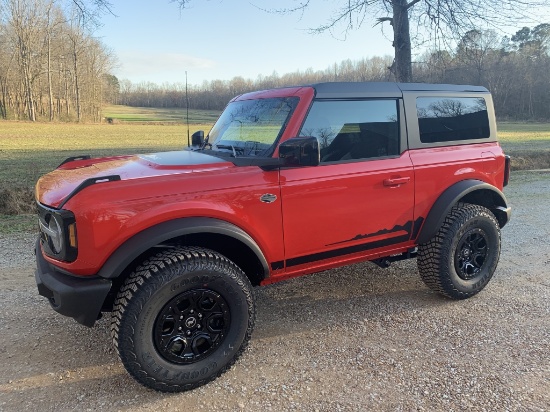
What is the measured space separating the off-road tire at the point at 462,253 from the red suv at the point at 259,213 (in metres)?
0.01

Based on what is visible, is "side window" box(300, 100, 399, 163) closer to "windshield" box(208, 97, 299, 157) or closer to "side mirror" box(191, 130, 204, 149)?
"windshield" box(208, 97, 299, 157)

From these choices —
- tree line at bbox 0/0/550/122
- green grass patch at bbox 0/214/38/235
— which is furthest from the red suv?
tree line at bbox 0/0/550/122

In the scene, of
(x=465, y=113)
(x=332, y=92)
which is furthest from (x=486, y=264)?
(x=332, y=92)

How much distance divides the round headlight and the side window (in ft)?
6.03

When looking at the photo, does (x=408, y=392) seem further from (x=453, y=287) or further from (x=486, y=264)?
(x=486, y=264)

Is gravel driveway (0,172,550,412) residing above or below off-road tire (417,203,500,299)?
below

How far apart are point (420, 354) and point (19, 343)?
3094mm

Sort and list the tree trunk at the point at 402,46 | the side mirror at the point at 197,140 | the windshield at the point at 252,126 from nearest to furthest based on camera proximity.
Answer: the windshield at the point at 252,126, the side mirror at the point at 197,140, the tree trunk at the point at 402,46

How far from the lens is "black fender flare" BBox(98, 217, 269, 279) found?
265 centimetres

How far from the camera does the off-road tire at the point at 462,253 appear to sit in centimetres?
401

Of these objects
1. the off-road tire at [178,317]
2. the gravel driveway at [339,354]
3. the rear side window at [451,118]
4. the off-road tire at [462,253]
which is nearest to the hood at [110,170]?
the off-road tire at [178,317]

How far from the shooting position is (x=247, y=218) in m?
3.07

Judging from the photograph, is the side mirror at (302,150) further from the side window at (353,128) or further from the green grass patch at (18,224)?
the green grass patch at (18,224)

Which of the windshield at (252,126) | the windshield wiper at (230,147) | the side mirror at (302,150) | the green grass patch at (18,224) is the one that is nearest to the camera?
the side mirror at (302,150)
